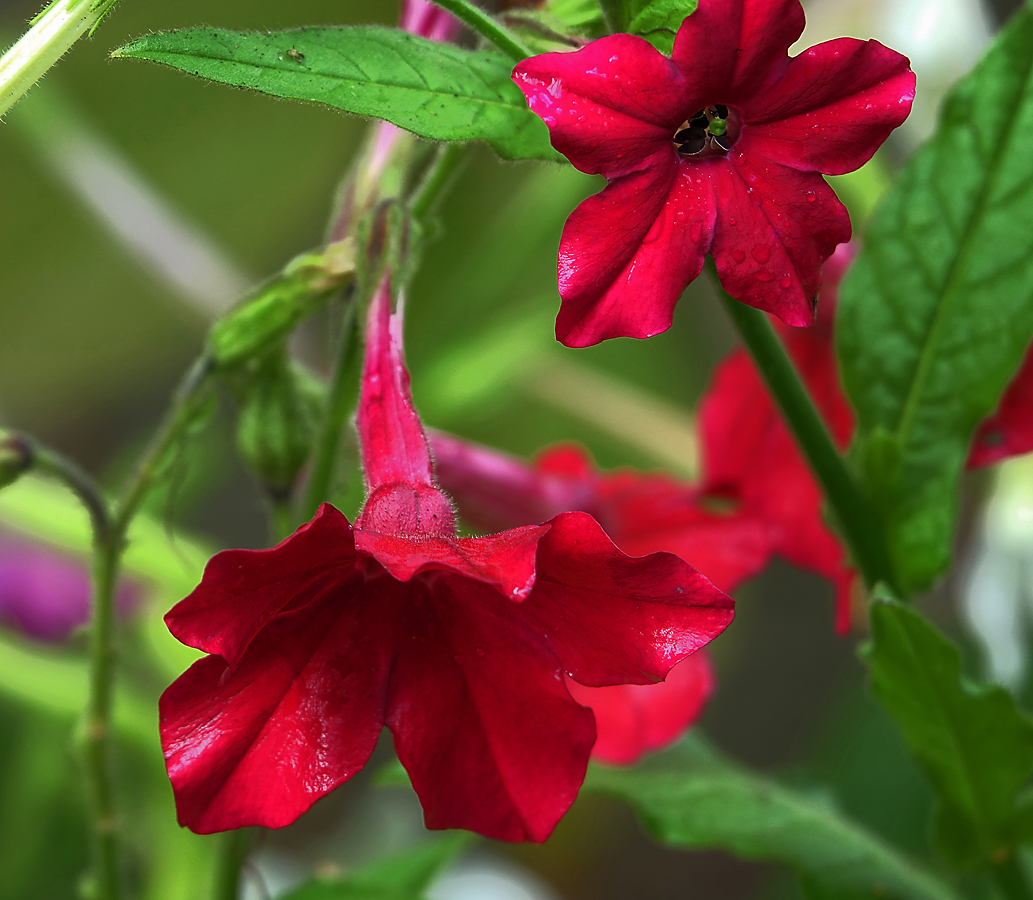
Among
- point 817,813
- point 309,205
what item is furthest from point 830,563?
point 309,205

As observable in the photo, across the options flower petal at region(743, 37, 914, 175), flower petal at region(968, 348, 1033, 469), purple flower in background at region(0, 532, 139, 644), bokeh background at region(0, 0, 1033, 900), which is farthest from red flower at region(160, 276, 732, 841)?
purple flower in background at region(0, 532, 139, 644)

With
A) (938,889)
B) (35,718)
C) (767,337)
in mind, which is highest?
(767,337)

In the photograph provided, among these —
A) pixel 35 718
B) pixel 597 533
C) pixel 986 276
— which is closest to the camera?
pixel 597 533

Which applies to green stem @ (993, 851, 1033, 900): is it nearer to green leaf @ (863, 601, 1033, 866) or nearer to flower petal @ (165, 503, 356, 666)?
green leaf @ (863, 601, 1033, 866)

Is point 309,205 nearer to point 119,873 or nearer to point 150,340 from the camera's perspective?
point 150,340

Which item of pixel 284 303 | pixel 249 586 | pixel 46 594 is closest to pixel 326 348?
pixel 46 594

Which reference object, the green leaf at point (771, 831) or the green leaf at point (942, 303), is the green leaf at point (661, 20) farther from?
the green leaf at point (771, 831)
